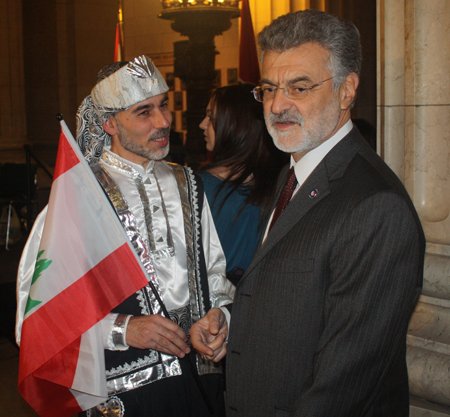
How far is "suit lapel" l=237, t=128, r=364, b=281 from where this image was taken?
1.33 m

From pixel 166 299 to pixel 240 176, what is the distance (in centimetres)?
83

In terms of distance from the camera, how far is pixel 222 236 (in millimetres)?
2438

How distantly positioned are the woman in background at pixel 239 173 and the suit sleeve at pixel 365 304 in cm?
117

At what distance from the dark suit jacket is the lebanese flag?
453 mm

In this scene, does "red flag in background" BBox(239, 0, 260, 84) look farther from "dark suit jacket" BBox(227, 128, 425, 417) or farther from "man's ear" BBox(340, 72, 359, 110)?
"dark suit jacket" BBox(227, 128, 425, 417)

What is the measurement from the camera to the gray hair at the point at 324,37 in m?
1.37

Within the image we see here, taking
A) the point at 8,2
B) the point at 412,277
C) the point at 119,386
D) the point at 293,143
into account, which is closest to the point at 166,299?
the point at 119,386

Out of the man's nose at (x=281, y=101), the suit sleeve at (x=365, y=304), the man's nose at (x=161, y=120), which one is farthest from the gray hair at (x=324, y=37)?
the man's nose at (x=161, y=120)

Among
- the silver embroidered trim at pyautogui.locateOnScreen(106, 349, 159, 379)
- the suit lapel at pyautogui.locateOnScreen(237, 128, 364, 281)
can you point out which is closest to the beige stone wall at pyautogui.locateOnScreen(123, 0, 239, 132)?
the silver embroidered trim at pyautogui.locateOnScreen(106, 349, 159, 379)

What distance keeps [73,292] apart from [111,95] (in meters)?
0.82

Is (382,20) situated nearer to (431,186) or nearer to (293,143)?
(431,186)

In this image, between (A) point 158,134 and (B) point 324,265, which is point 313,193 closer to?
(B) point 324,265

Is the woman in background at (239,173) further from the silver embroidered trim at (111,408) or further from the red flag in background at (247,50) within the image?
the red flag in background at (247,50)

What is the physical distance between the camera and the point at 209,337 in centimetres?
172
